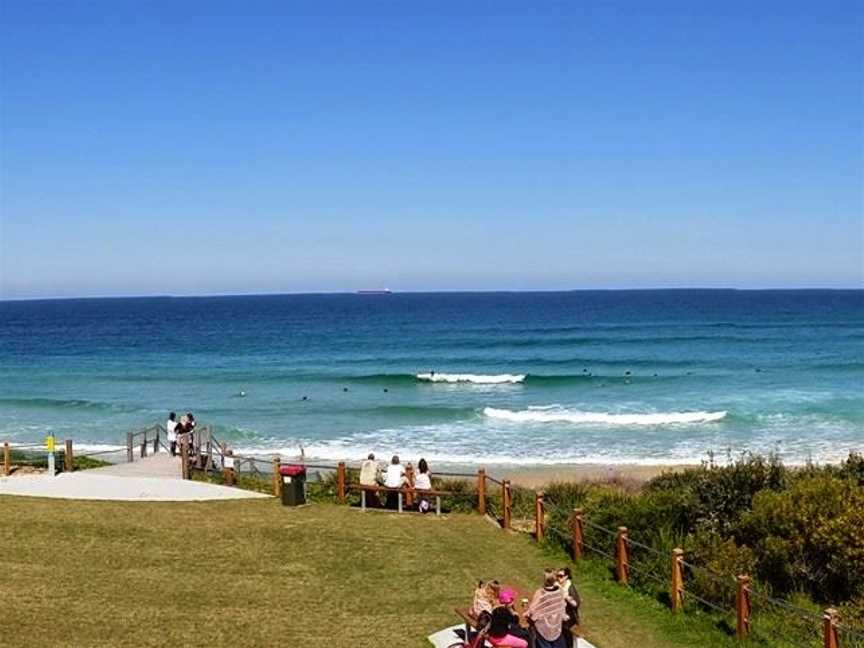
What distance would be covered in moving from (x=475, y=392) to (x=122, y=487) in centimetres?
3402

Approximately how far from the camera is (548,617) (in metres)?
10.1

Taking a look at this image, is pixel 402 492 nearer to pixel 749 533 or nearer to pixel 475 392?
pixel 749 533

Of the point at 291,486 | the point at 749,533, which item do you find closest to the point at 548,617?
the point at 749,533

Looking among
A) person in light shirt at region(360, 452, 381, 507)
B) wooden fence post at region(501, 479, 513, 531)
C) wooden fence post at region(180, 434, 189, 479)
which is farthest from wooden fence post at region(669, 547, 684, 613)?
wooden fence post at region(180, 434, 189, 479)

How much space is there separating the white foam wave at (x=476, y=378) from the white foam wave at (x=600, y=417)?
13.0m

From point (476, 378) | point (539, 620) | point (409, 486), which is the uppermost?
point (539, 620)

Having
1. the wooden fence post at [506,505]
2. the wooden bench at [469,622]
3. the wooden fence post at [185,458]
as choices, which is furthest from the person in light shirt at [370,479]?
the wooden bench at [469,622]

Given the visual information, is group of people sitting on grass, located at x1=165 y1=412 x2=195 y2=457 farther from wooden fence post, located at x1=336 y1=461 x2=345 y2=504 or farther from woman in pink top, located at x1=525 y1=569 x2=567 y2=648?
woman in pink top, located at x1=525 y1=569 x2=567 y2=648

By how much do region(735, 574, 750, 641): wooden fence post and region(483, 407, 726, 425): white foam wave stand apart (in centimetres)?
2918

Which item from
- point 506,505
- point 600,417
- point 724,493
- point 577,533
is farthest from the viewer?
point 600,417

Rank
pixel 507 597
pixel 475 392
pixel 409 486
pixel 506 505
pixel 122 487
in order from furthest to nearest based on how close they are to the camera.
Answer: pixel 475 392
pixel 122 487
pixel 409 486
pixel 506 505
pixel 507 597

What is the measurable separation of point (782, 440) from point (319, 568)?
25756 mm

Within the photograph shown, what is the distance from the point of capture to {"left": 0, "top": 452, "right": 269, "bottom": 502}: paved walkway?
64.6 feet

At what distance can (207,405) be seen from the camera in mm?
47688
